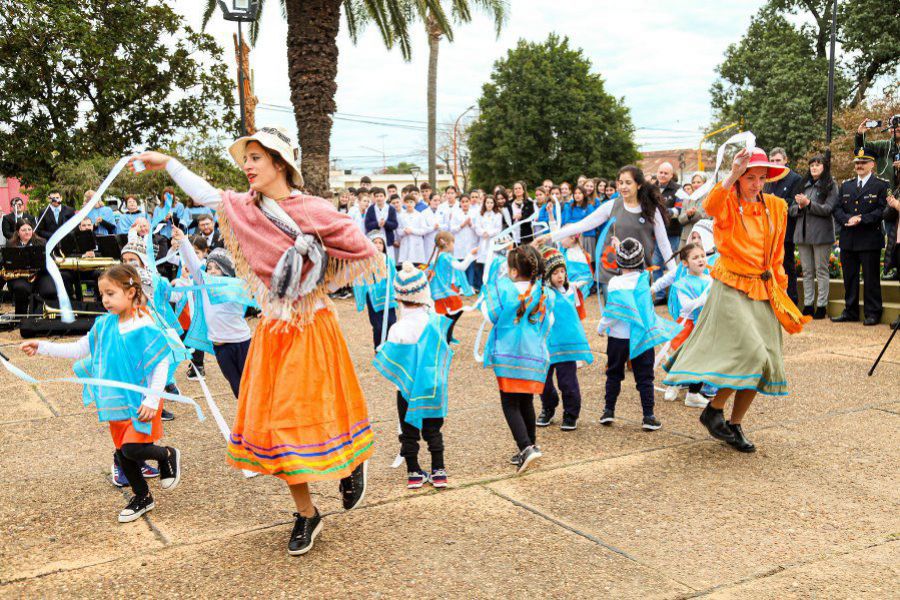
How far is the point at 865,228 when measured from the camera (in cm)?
980

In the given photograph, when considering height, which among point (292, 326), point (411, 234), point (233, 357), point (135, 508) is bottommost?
point (135, 508)

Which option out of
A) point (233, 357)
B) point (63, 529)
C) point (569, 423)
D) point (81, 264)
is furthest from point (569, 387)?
point (81, 264)

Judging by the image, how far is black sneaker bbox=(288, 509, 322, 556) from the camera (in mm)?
3729

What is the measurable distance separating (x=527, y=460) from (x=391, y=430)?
1520 mm

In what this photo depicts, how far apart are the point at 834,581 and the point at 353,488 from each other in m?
2.26

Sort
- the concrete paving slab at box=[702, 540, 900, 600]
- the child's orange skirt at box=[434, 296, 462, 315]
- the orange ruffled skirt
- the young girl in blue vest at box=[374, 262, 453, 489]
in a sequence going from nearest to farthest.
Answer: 1. the concrete paving slab at box=[702, 540, 900, 600]
2. the orange ruffled skirt
3. the young girl in blue vest at box=[374, 262, 453, 489]
4. the child's orange skirt at box=[434, 296, 462, 315]

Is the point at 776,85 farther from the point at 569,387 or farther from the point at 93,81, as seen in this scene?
the point at 569,387

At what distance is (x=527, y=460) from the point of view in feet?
15.6

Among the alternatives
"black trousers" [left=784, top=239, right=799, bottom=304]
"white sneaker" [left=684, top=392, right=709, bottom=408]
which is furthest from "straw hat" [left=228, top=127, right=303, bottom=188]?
"black trousers" [left=784, top=239, right=799, bottom=304]

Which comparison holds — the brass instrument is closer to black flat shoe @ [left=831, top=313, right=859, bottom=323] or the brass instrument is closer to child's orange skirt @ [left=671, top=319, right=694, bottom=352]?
child's orange skirt @ [left=671, top=319, right=694, bottom=352]

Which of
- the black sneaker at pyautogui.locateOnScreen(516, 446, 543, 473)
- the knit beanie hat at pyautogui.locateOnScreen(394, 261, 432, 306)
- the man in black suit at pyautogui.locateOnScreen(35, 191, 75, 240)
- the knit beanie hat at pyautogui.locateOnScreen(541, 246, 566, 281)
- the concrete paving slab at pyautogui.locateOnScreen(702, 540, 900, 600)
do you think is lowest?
the concrete paving slab at pyautogui.locateOnScreen(702, 540, 900, 600)

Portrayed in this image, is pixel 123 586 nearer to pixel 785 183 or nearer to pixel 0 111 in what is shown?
pixel 785 183

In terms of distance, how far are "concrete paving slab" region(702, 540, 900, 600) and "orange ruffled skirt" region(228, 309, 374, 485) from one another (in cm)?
178

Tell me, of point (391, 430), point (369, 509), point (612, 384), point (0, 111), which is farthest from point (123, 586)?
point (0, 111)
